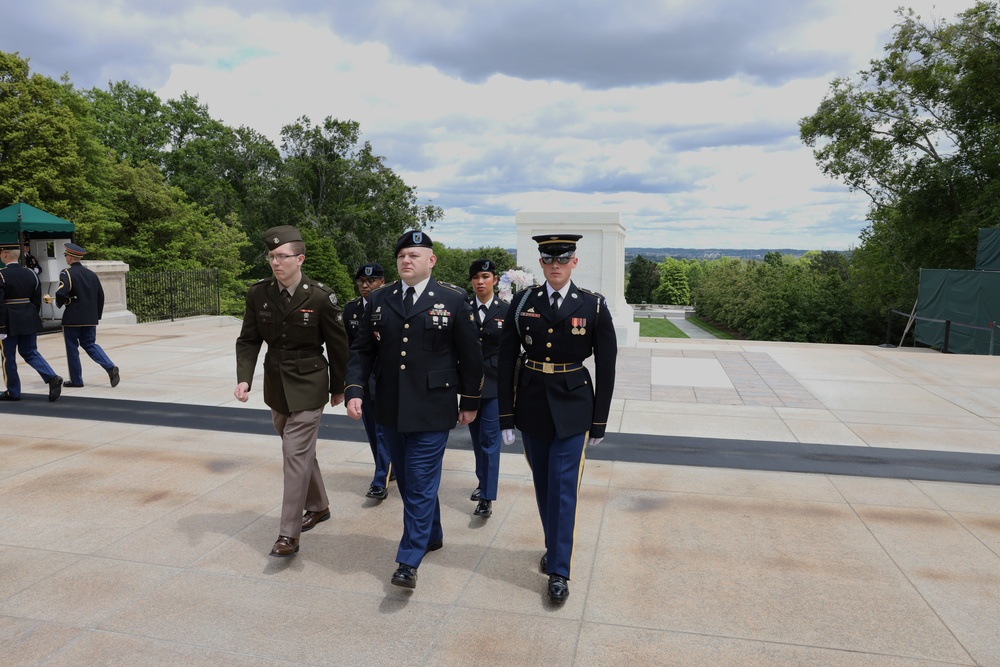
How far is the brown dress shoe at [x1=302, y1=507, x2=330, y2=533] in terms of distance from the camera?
4.42 m

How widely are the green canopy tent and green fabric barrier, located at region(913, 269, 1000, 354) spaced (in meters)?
18.9

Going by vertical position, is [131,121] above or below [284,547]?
above

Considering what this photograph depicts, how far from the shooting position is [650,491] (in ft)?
17.3

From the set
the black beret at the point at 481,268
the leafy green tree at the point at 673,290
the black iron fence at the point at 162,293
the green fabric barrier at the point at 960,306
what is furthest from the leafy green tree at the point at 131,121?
the leafy green tree at the point at 673,290

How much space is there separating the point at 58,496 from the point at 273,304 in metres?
2.42

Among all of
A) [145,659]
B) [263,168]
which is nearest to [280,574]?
[145,659]

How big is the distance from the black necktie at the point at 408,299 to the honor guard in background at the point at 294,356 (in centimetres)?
52

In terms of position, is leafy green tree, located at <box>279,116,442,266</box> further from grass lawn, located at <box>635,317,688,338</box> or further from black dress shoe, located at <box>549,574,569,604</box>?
black dress shoe, located at <box>549,574,569,604</box>

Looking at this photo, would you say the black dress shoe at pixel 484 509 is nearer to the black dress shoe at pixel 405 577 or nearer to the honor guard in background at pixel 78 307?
the black dress shoe at pixel 405 577

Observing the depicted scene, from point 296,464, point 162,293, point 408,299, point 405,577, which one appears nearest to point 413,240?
point 408,299

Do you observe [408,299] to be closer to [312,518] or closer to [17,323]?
[312,518]

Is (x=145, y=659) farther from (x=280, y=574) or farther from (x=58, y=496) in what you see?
(x=58, y=496)

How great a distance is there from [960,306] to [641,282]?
10753 cm

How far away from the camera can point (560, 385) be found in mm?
3635
